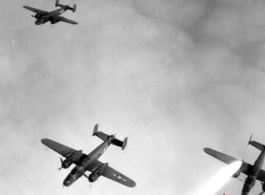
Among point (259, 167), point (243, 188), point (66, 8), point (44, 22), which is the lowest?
point (243, 188)

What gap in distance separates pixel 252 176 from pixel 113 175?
92.8 feet

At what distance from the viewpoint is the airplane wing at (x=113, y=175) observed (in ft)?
160

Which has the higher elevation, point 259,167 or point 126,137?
point 126,137

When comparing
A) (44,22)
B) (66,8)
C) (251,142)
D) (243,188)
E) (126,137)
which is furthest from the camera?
(66,8)

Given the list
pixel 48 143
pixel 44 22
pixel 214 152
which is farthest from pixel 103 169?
pixel 44 22

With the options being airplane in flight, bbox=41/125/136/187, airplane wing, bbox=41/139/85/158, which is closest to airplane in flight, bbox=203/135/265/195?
airplane in flight, bbox=41/125/136/187

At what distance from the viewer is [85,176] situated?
48.0 m

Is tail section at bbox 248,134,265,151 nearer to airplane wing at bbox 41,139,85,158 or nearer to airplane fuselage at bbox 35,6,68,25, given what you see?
airplane wing at bbox 41,139,85,158

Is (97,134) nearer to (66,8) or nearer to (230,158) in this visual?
(230,158)

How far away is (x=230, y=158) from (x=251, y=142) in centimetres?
584

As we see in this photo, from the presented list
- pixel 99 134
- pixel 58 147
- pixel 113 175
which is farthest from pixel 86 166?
pixel 99 134

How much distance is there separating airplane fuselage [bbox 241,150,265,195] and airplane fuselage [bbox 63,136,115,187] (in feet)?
102

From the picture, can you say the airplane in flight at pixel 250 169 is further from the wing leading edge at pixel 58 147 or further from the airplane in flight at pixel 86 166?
the wing leading edge at pixel 58 147

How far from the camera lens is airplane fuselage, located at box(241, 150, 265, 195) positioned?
46.5 meters
